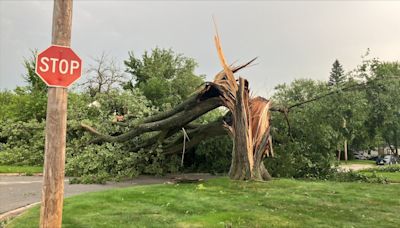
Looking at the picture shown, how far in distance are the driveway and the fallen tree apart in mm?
2052

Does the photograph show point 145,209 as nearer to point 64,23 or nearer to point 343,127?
point 64,23

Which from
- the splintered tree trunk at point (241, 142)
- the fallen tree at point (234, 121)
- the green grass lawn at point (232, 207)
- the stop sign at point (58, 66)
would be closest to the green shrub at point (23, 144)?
the fallen tree at point (234, 121)

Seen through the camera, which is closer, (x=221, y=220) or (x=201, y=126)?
(x=221, y=220)

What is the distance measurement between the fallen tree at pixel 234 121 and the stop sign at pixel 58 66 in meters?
6.73

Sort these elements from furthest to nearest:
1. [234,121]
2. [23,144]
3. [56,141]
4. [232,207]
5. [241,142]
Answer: [23,144] → [234,121] → [241,142] → [232,207] → [56,141]

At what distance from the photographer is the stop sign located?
3736 millimetres

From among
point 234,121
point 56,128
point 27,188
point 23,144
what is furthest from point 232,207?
point 23,144

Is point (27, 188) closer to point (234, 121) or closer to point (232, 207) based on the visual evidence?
point (234, 121)

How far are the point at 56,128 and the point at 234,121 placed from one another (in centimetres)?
748

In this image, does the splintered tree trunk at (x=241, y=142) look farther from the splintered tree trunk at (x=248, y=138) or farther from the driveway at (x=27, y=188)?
the driveway at (x=27, y=188)

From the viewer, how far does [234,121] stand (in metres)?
10.9

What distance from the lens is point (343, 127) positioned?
43.1 ft

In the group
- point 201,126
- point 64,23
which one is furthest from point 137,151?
point 64,23

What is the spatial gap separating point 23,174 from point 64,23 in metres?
11.1
